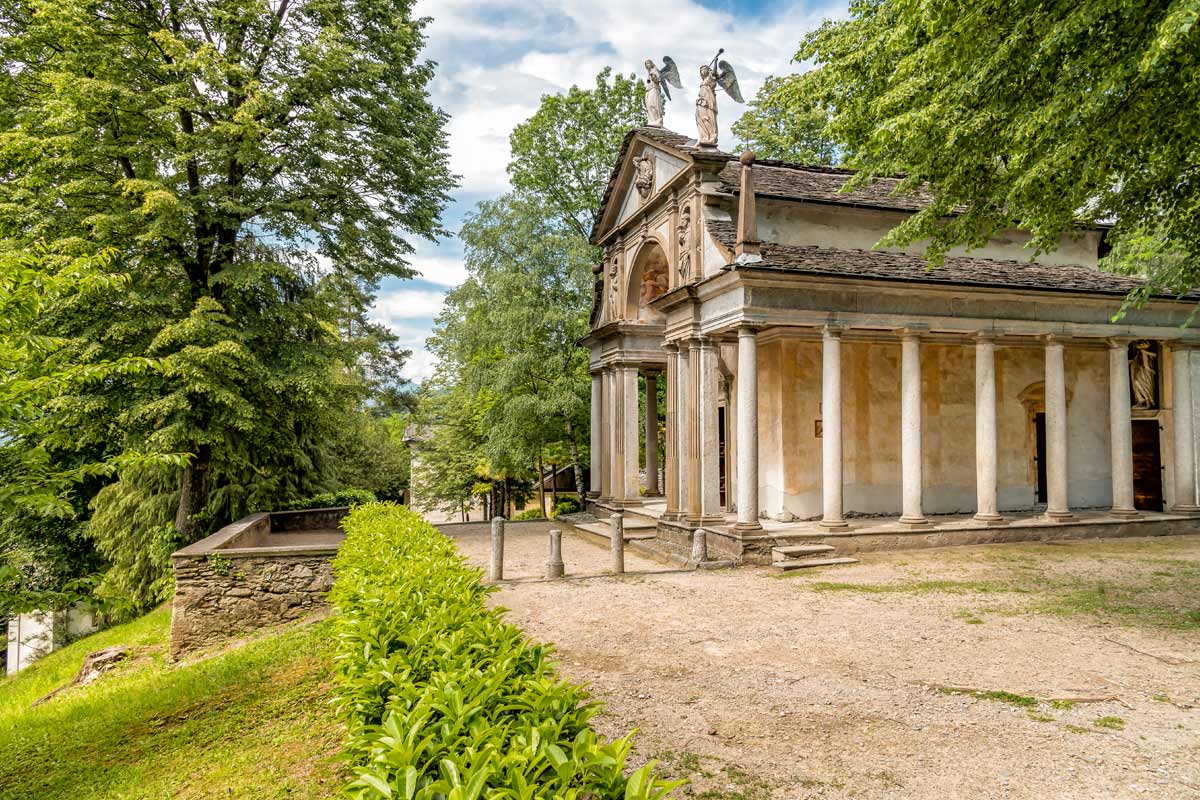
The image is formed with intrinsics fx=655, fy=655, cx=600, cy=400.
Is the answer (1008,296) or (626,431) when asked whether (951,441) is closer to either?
(1008,296)

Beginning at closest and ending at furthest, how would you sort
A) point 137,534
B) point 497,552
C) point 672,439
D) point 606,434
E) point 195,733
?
point 195,733 → point 497,552 → point 137,534 → point 672,439 → point 606,434

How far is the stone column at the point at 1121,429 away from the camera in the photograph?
48.5 ft

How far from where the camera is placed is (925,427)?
16.1m

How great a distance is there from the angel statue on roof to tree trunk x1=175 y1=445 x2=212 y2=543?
1286cm

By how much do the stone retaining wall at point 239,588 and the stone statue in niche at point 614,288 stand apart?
9879 mm

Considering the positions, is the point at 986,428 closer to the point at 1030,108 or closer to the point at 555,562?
the point at 1030,108

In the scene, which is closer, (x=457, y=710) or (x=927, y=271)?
(x=457, y=710)

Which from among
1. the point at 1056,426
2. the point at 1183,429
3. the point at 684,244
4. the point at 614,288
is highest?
the point at 684,244

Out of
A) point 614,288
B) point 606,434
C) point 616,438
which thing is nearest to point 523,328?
point 614,288

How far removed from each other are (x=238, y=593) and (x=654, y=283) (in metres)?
12.5

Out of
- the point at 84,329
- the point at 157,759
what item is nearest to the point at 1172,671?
the point at 157,759

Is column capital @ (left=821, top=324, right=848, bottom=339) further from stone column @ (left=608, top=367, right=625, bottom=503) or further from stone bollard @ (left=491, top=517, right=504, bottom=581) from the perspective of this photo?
stone bollard @ (left=491, top=517, right=504, bottom=581)

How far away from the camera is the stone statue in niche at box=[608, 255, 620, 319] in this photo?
18.2 metres

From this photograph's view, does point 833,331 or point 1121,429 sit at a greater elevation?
point 833,331
